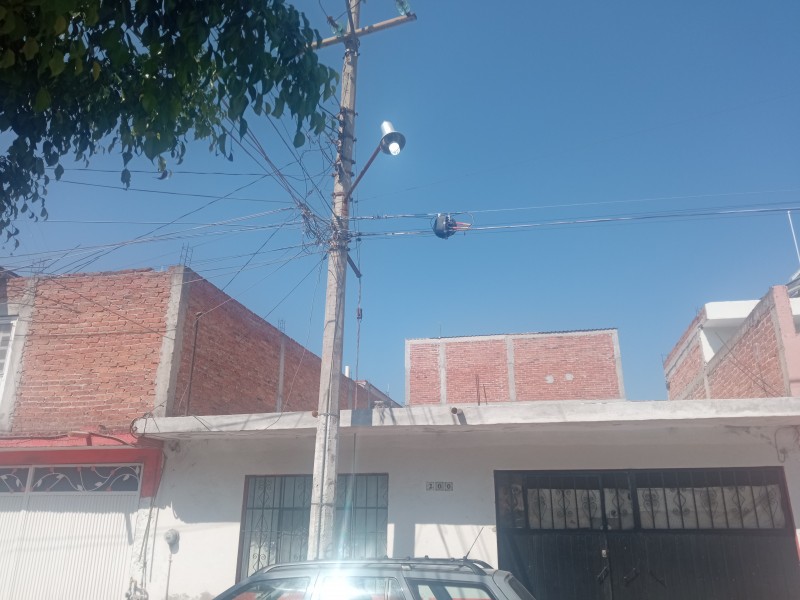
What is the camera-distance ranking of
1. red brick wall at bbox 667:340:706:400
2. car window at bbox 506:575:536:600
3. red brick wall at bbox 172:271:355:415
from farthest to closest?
1. red brick wall at bbox 667:340:706:400
2. red brick wall at bbox 172:271:355:415
3. car window at bbox 506:575:536:600

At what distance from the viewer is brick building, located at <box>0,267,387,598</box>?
35.1 ft

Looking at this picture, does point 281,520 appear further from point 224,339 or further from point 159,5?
point 159,5

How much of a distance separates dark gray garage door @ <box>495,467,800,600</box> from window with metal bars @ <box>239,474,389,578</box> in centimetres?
186

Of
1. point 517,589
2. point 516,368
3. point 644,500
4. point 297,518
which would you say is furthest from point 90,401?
point 516,368

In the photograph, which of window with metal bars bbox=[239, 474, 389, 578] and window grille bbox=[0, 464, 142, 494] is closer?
window with metal bars bbox=[239, 474, 389, 578]

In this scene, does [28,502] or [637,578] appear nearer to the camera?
[637,578]

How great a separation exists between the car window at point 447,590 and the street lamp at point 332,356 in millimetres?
2219

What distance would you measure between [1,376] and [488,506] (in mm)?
8971

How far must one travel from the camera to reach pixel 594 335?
2756 centimetres

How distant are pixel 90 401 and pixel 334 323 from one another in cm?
565

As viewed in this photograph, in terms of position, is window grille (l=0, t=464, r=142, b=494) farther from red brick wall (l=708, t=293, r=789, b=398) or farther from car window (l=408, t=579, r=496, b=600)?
red brick wall (l=708, t=293, r=789, b=398)

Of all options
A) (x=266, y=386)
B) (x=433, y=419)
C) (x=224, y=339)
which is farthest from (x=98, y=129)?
(x=266, y=386)

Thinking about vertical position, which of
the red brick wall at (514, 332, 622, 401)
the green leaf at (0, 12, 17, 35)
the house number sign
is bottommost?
the house number sign

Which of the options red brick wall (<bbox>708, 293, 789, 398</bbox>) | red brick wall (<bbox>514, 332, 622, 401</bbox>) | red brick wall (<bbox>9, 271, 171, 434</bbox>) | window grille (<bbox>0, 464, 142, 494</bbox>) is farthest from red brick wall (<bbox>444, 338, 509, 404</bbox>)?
window grille (<bbox>0, 464, 142, 494</bbox>)
